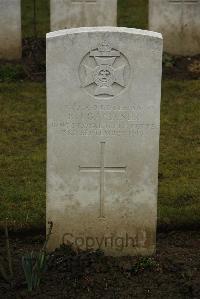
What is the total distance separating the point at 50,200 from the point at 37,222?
808 mm

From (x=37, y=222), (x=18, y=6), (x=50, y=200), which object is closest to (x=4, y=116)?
(x=18, y=6)

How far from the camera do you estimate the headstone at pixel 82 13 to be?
1079 centimetres

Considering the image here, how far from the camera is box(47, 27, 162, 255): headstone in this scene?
5.09 m

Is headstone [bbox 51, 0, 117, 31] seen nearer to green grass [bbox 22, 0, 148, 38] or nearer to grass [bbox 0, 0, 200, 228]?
grass [bbox 0, 0, 200, 228]

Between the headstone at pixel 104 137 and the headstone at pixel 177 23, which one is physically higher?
the headstone at pixel 177 23

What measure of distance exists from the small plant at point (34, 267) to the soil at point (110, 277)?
0.06 meters

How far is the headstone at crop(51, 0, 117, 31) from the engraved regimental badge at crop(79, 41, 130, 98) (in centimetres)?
578

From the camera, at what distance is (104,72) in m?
5.14

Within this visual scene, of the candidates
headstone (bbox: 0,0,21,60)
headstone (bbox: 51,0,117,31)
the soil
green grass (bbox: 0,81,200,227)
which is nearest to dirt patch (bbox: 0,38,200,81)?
headstone (bbox: 0,0,21,60)

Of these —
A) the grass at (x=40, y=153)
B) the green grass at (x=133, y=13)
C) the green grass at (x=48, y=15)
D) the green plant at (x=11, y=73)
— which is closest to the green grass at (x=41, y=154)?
the grass at (x=40, y=153)

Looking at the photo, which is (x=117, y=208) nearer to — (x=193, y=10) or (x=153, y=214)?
(x=153, y=214)

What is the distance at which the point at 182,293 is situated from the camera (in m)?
5.03

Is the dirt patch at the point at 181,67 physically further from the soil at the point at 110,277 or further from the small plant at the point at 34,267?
the small plant at the point at 34,267

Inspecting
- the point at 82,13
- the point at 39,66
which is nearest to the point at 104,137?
the point at 39,66
